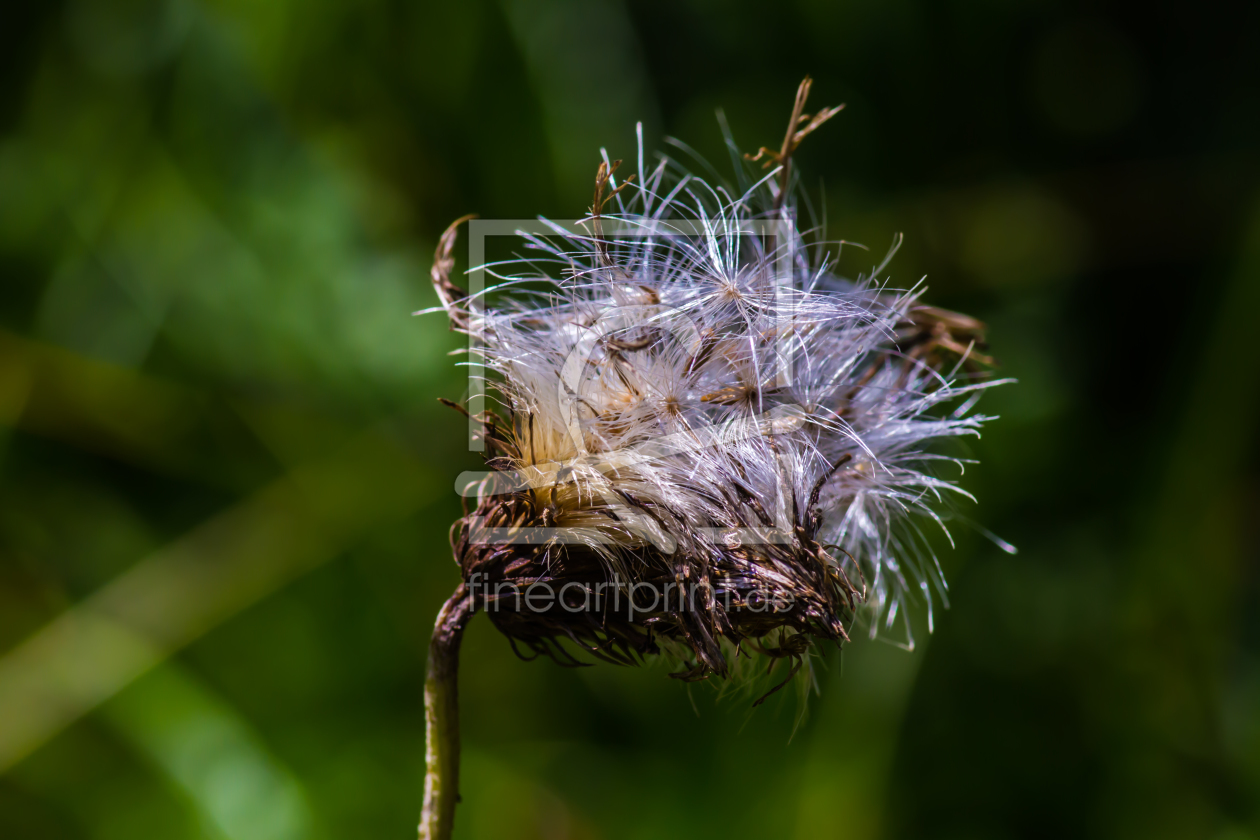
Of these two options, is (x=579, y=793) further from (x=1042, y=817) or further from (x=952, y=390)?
(x=952, y=390)

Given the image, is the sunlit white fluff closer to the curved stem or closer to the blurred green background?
the curved stem

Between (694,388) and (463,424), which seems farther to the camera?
(463,424)

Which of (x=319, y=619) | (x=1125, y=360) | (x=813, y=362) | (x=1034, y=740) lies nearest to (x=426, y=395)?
(x=319, y=619)

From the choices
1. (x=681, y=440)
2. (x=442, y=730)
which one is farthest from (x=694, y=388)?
(x=442, y=730)

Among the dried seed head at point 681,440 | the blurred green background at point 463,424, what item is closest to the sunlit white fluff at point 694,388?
the dried seed head at point 681,440

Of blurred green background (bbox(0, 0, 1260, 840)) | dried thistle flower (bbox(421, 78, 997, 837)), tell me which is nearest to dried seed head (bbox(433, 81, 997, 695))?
dried thistle flower (bbox(421, 78, 997, 837))

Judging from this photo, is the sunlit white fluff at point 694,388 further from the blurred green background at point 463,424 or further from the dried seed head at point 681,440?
the blurred green background at point 463,424

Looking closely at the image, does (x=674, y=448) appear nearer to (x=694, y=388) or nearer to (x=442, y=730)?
(x=694, y=388)
